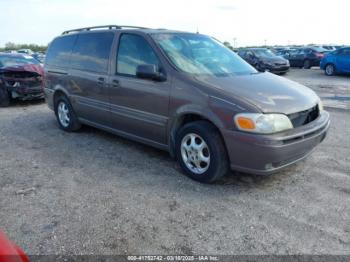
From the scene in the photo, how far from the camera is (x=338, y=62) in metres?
15.9

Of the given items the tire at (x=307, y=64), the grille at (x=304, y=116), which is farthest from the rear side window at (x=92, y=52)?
the tire at (x=307, y=64)

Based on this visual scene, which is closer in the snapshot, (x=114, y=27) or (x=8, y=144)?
(x=114, y=27)

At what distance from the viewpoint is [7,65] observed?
870 cm

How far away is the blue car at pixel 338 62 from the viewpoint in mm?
15531

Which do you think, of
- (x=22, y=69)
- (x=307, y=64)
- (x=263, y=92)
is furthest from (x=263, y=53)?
(x=263, y=92)

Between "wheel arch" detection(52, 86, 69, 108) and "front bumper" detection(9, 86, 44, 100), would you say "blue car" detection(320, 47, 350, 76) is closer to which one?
"front bumper" detection(9, 86, 44, 100)

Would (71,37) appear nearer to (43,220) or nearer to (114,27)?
(114,27)

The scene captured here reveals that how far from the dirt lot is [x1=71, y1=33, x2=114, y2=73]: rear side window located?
1338 millimetres

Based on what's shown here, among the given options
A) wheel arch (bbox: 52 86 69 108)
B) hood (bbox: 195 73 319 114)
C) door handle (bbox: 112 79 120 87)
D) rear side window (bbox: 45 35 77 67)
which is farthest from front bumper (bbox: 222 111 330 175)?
rear side window (bbox: 45 35 77 67)

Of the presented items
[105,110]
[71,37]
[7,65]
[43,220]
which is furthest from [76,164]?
[7,65]

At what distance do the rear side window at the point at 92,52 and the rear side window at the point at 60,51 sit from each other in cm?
22

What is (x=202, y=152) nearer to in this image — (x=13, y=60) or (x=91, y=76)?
(x=91, y=76)

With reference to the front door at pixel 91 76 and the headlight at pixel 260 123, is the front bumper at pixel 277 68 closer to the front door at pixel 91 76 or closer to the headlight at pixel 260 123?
the front door at pixel 91 76

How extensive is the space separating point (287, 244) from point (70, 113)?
14.5 ft
